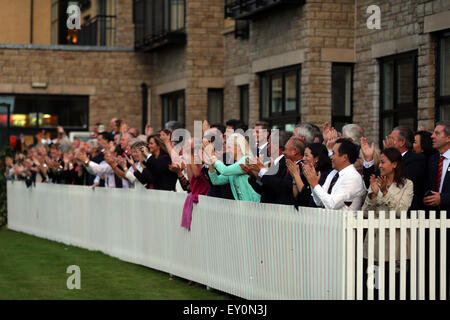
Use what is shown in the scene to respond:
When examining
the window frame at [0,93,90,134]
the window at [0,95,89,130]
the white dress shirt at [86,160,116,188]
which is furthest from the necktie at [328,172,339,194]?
the window at [0,95,89,130]

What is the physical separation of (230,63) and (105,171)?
10.5 meters

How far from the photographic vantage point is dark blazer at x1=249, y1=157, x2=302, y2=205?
10.4 metres

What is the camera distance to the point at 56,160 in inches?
795

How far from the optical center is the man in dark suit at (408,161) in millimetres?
10336

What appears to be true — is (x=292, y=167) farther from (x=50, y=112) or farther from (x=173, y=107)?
(x=50, y=112)

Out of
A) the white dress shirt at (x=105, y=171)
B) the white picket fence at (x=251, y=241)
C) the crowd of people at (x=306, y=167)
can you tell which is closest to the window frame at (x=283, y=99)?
the white dress shirt at (x=105, y=171)

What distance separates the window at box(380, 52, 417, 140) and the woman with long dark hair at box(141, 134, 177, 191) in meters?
5.22

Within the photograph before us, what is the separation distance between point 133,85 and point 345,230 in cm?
2502

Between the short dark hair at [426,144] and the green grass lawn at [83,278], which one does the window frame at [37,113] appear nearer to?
the green grass lawn at [83,278]

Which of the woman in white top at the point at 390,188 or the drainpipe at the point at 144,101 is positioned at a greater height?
the drainpipe at the point at 144,101

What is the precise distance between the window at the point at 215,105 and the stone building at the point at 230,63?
3 cm

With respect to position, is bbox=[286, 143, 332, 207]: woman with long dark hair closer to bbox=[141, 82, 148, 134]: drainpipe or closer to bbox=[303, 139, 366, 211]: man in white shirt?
bbox=[303, 139, 366, 211]: man in white shirt

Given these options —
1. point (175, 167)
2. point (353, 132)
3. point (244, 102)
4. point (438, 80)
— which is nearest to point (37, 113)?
point (244, 102)
